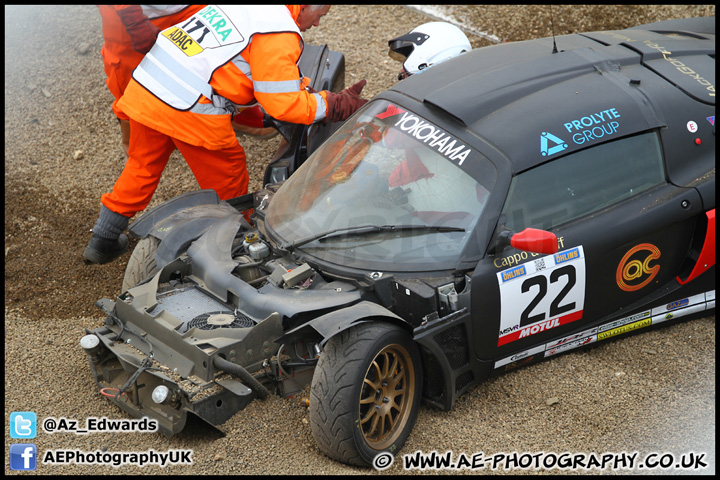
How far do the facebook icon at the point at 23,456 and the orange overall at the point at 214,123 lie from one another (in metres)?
2.30

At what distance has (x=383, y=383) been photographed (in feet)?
13.6

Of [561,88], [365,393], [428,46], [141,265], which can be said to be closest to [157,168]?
[141,265]

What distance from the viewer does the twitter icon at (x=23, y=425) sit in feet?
14.1

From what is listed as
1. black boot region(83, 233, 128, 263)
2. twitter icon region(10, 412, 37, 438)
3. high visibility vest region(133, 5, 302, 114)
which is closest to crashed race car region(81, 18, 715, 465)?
twitter icon region(10, 412, 37, 438)

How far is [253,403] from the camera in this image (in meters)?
4.32

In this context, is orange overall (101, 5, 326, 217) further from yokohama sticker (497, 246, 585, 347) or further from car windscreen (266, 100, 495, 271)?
yokohama sticker (497, 246, 585, 347)

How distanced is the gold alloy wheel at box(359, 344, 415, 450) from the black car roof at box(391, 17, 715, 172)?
1.25m

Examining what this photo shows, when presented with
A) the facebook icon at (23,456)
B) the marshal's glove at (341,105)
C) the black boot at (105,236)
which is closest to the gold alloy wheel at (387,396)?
the facebook icon at (23,456)

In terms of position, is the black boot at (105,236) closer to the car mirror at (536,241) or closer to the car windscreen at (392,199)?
the car windscreen at (392,199)

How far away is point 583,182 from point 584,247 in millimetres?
381

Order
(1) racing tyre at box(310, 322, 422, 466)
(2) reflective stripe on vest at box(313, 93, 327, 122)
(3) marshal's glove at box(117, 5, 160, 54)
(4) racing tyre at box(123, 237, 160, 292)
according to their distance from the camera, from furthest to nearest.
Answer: (3) marshal's glove at box(117, 5, 160, 54) → (2) reflective stripe on vest at box(313, 93, 327, 122) → (4) racing tyre at box(123, 237, 160, 292) → (1) racing tyre at box(310, 322, 422, 466)

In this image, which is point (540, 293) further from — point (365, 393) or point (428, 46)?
point (428, 46)

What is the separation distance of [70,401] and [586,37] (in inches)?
162

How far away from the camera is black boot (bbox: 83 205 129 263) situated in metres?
6.11
